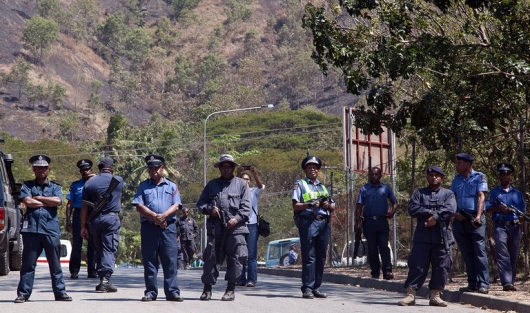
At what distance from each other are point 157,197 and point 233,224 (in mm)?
959

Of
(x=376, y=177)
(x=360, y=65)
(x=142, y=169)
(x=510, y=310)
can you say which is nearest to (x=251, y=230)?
(x=376, y=177)

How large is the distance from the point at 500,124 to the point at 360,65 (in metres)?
3.01

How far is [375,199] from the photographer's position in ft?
55.8

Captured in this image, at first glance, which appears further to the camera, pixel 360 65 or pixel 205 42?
pixel 205 42

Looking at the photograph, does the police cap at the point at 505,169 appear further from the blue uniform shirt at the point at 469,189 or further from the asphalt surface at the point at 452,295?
the asphalt surface at the point at 452,295

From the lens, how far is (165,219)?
41.7ft

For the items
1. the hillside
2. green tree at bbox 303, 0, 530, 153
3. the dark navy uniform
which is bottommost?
the dark navy uniform

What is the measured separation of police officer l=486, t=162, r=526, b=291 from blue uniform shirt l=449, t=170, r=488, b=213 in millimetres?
614

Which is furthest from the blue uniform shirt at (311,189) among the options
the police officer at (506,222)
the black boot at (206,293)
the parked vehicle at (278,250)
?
the parked vehicle at (278,250)

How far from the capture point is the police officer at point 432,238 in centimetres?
1279

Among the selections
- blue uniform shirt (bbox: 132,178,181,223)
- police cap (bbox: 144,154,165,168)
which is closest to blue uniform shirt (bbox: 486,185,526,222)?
blue uniform shirt (bbox: 132,178,181,223)

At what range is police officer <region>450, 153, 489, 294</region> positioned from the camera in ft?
44.9

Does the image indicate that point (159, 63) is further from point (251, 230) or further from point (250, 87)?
point (251, 230)

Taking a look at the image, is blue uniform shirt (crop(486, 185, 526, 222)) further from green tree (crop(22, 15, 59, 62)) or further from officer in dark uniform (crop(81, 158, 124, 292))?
green tree (crop(22, 15, 59, 62))
